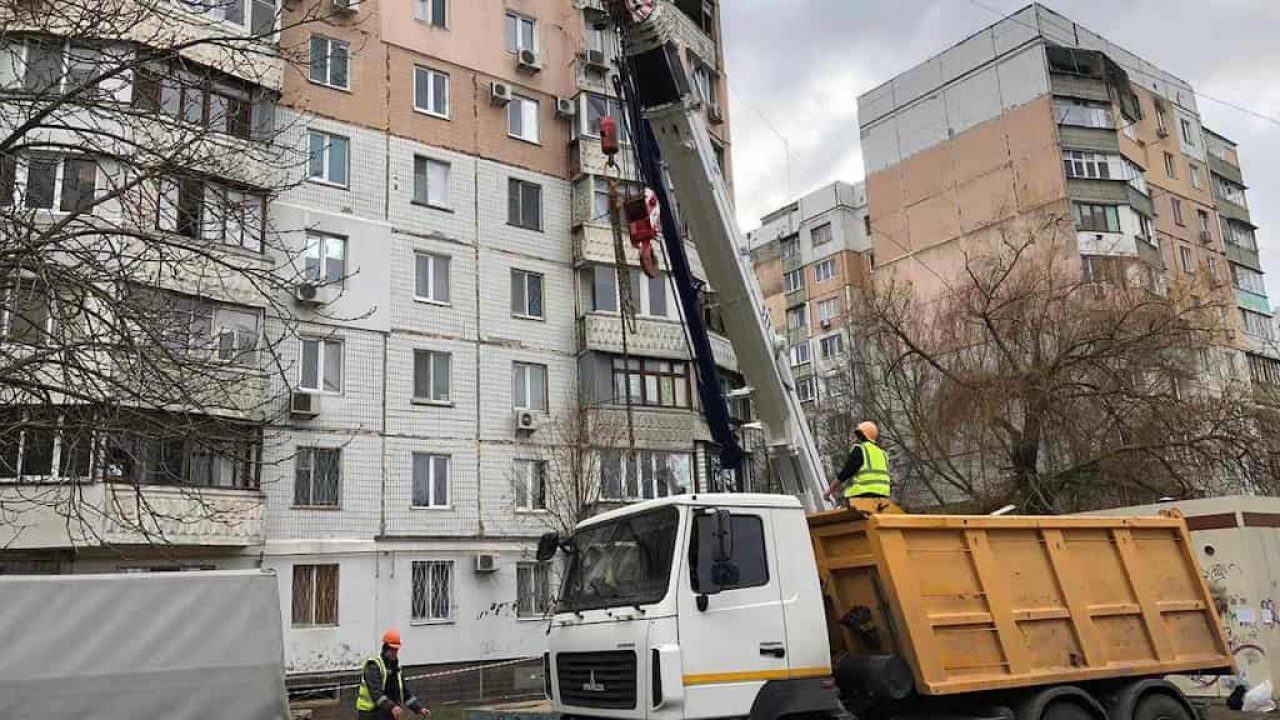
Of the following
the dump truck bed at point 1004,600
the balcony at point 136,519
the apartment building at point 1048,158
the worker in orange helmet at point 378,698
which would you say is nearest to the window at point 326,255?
the balcony at point 136,519

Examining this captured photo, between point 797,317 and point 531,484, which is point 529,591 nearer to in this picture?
point 531,484

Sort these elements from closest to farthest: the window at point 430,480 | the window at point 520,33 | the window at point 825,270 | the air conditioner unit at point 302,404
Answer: the air conditioner unit at point 302,404
the window at point 430,480
the window at point 520,33
the window at point 825,270

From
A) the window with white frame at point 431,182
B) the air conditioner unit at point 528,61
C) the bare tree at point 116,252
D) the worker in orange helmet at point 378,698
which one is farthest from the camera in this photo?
the air conditioner unit at point 528,61

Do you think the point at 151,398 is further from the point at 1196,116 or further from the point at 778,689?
the point at 1196,116

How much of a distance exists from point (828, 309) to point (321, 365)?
111 ft

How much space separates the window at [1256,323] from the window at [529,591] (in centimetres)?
3674

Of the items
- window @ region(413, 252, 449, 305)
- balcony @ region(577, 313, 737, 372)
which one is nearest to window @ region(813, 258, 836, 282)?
balcony @ region(577, 313, 737, 372)

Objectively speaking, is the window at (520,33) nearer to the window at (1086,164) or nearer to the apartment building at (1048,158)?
A: the apartment building at (1048,158)

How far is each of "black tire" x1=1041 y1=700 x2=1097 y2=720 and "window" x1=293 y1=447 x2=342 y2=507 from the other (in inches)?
655

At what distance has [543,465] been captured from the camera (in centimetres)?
2483

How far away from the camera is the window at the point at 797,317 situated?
52.7m

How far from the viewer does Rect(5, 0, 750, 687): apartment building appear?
2122cm

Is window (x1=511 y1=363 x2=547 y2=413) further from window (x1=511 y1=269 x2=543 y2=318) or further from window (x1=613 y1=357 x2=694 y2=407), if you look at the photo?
window (x1=613 y1=357 x2=694 y2=407)

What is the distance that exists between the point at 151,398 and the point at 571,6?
22577mm
